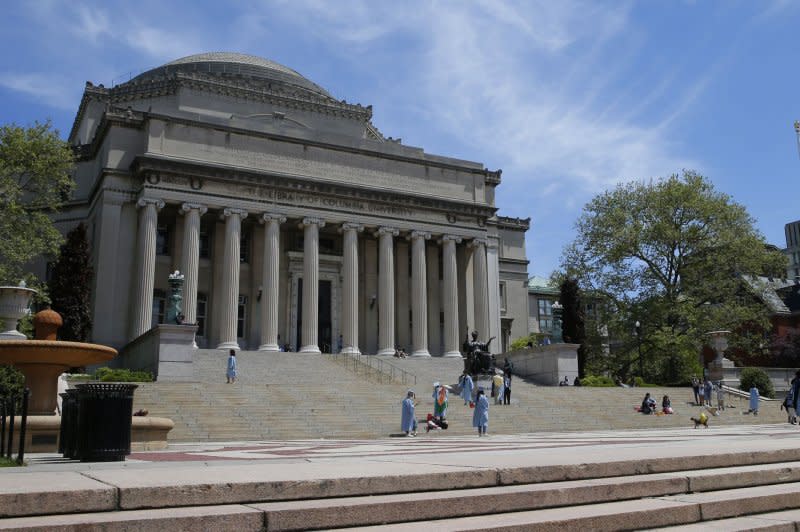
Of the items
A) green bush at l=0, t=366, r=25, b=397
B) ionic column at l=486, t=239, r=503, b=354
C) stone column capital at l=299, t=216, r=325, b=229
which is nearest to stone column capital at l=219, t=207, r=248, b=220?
stone column capital at l=299, t=216, r=325, b=229

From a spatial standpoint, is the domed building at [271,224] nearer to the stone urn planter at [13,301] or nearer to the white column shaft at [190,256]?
the white column shaft at [190,256]

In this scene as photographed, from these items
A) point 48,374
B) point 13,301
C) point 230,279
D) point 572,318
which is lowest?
point 48,374

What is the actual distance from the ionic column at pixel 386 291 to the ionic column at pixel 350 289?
1.54m

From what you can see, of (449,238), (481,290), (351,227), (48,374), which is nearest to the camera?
(48,374)

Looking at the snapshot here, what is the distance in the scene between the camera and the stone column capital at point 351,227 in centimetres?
4438

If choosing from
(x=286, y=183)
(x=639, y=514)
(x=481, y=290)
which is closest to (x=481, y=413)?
(x=639, y=514)

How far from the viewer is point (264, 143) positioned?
43.7m

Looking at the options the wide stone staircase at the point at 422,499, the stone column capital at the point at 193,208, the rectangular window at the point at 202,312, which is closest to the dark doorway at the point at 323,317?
the rectangular window at the point at 202,312

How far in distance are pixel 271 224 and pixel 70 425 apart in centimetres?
3158

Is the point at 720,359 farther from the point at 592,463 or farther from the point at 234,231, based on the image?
the point at 592,463

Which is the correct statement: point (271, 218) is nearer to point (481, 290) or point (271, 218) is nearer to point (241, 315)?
point (241, 315)

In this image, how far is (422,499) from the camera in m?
6.22

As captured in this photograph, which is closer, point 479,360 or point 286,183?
point 479,360

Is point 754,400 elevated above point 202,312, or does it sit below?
below
